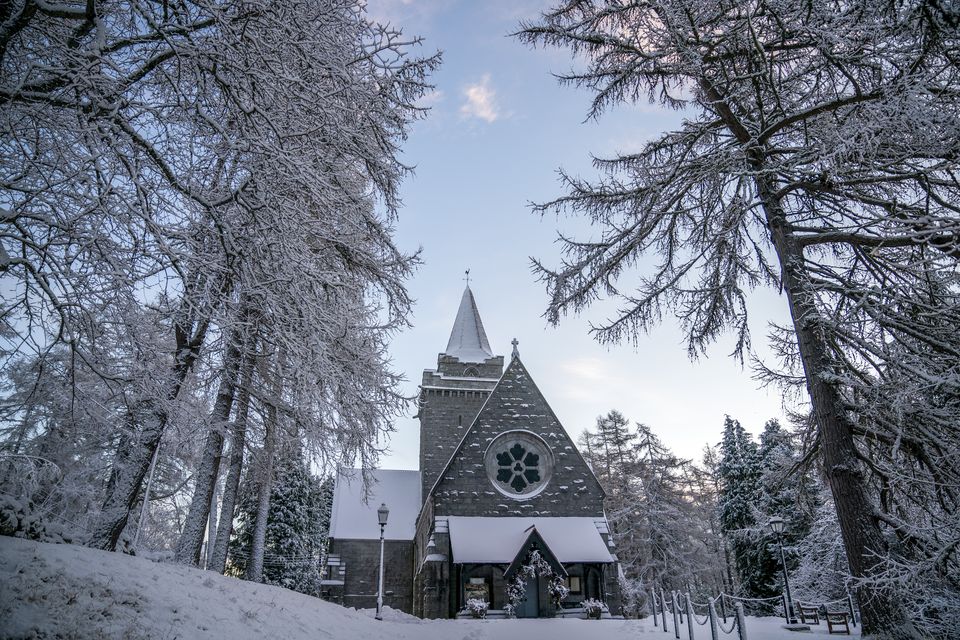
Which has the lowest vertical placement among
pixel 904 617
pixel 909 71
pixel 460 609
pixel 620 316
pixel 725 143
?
pixel 460 609

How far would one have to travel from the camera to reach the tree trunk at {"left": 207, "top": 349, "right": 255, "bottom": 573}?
34.9ft

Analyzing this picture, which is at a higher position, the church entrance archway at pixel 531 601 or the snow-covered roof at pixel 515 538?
the snow-covered roof at pixel 515 538

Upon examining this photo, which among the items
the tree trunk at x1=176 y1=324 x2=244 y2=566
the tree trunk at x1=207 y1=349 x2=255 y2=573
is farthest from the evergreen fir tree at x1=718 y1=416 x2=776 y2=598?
the tree trunk at x1=176 y1=324 x2=244 y2=566

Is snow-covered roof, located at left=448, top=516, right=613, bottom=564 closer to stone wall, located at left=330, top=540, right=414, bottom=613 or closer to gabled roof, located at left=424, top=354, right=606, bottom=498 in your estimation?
gabled roof, located at left=424, top=354, right=606, bottom=498

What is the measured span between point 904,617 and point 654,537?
2783cm

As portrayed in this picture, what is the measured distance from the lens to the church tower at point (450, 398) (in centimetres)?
2817

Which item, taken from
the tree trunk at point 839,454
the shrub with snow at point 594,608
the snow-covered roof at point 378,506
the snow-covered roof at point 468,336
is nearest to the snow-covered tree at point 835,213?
the tree trunk at point 839,454

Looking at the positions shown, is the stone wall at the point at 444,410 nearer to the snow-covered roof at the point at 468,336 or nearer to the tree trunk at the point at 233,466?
the snow-covered roof at the point at 468,336

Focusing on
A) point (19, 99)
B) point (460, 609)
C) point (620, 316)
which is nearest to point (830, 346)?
point (620, 316)

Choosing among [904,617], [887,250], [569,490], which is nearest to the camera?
[904,617]

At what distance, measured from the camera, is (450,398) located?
2941 centimetres

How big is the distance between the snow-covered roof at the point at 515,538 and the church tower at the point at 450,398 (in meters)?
9.10

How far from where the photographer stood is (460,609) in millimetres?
17016

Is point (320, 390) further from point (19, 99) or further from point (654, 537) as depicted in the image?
point (654, 537)
